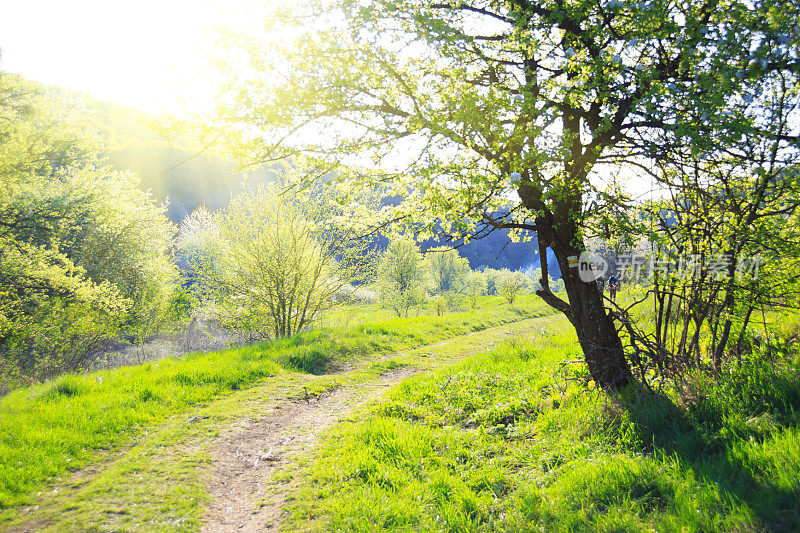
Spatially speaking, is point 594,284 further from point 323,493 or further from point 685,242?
point 323,493

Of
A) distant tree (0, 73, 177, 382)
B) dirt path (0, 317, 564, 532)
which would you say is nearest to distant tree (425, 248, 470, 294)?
distant tree (0, 73, 177, 382)

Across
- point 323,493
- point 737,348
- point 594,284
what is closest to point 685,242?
point 594,284

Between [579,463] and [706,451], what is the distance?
1.32 m

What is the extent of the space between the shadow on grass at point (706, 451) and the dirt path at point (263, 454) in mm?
4459

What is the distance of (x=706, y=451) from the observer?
4230mm

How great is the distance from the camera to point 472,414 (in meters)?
6.76

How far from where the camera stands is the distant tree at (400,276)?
121ft

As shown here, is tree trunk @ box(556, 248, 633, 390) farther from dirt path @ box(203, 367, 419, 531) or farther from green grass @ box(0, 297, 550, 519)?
green grass @ box(0, 297, 550, 519)

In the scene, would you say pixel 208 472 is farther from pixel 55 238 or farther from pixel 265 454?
pixel 55 238

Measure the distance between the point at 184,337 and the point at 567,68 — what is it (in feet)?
148

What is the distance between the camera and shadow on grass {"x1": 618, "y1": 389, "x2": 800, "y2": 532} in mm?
3016

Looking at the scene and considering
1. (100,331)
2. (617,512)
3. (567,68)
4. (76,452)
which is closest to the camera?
(617,512)

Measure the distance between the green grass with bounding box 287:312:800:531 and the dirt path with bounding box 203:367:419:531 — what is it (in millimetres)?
460

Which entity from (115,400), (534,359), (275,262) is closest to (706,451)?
(534,359)
